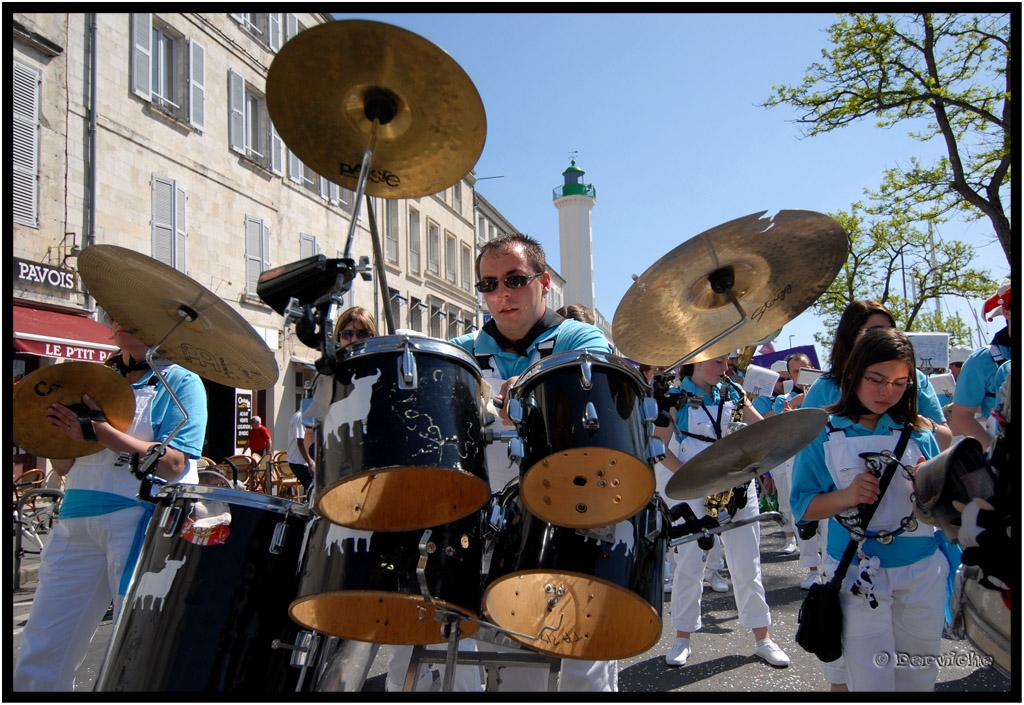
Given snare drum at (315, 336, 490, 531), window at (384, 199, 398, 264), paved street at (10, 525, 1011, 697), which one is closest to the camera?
snare drum at (315, 336, 490, 531)

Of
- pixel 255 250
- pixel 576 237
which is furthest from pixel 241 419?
pixel 576 237

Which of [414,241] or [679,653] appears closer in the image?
[679,653]

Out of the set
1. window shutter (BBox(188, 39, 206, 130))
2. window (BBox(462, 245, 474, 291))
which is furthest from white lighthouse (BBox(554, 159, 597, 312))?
window shutter (BBox(188, 39, 206, 130))

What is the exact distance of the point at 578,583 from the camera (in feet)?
8.09

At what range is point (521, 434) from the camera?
219 cm

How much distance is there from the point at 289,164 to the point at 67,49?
6081 mm

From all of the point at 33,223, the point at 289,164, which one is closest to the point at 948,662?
the point at 33,223

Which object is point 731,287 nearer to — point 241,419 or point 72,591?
point 72,591

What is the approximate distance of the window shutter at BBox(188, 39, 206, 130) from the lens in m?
14.5

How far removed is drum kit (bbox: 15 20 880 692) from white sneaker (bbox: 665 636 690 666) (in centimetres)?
213

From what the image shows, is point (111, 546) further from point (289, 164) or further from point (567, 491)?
point (289, 164)

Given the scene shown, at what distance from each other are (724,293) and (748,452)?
0.59 meters

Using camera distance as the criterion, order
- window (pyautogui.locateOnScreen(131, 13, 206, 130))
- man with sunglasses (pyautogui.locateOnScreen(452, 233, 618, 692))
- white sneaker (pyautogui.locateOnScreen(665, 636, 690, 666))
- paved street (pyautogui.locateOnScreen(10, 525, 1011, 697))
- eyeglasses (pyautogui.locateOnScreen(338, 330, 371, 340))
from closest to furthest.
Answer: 1. man with sunglasses (pyautogui.locateOnScreen(452, 233, 618, 692))
2. paved street (pyautogui.locateOnScreen(10, 525, 1011, 697))
3. white sneaker (pyautogui.locateOnScreen(665, 636, 690, 666))
4. eyeglasses (pyautogui.locateOnScreen(338, 330, 371, 340))
5. window (pyautogui.locateOnScreen(131, 13, 206, 130))

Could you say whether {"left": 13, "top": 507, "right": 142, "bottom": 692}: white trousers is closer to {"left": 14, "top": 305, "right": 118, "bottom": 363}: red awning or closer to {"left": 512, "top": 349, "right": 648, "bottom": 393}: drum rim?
{"left": 512, "top": 349, "right": 648, "bottom": 393}: drum rim
